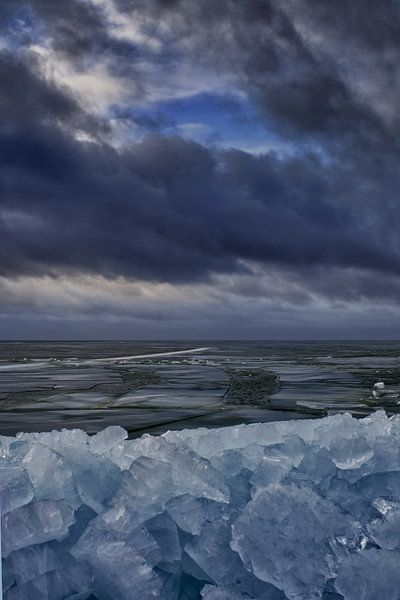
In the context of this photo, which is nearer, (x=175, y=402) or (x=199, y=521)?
(x=199, y=521)

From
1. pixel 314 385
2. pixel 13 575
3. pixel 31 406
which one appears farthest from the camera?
pixel 314 385

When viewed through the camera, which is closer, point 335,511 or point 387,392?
point 335,511

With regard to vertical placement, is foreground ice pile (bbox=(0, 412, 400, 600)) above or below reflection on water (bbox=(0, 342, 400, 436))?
above

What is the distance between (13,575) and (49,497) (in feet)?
1.58

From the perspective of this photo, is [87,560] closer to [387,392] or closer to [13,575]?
[13,575]

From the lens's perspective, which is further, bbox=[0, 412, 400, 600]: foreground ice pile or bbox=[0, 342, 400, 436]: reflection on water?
bbox=[0, 342, 400, 436]: reflection on water

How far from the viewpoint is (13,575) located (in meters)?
2.72

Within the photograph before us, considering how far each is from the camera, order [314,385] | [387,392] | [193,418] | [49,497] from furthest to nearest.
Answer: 1. [314,385]
2. [387,392]
3. [193,418]
4. [49,497]

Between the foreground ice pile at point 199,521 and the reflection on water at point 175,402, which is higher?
the foreground ice pile at point 199,521

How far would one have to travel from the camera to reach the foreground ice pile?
2785mm

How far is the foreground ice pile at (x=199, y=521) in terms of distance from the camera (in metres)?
2.79

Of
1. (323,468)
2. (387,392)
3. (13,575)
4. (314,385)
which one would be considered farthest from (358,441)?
(314,385)

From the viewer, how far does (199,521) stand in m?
3.09

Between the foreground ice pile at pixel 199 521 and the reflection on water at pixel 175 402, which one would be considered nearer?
the foreground ice pile at pixel 199 521
